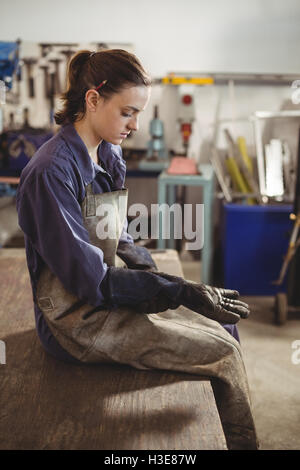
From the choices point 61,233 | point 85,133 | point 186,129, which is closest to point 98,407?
point 61,233

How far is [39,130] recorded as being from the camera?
372 cm

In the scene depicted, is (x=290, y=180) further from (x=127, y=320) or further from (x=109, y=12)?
(x=127, y=320)

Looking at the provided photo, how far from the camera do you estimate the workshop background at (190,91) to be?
3.68m

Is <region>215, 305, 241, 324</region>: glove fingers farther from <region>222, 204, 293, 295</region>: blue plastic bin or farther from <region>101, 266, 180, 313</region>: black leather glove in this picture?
<region>222, 204, 293, 295</region>: blue plastic bin

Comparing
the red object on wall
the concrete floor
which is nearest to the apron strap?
the concrete floor

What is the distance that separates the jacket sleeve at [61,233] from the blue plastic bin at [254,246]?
7.13 ft

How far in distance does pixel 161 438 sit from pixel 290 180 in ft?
9.76

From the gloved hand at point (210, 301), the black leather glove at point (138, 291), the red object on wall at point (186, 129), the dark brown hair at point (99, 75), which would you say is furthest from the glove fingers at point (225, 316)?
the red object on wall at point (186, 129)

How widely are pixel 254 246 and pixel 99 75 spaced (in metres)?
2.25

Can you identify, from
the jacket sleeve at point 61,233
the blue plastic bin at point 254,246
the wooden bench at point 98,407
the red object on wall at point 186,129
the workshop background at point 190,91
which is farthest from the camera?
the red object on wall at point 186,129

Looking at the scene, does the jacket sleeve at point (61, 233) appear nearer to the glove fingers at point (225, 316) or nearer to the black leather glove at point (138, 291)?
the black leather glove at point (138, 291)

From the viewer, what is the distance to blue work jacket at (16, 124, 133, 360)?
1.25 m

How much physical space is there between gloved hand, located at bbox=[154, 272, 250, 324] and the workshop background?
6.54 feet

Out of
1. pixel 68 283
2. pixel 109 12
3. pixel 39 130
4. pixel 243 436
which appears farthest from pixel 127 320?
pixel 109 12
